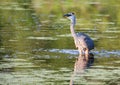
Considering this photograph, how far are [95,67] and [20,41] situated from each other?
10.0 feet

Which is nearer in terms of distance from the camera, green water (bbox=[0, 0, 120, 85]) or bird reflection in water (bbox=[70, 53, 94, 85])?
green water (bbox=[0, 0, 120, 85])

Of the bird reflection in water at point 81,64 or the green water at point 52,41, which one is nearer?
the green water at point 52,41

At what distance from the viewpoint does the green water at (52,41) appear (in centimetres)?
1109

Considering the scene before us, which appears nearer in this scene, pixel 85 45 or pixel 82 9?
pixel 85 45

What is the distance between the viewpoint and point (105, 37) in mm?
15141

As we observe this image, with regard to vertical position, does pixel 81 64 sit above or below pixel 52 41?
above

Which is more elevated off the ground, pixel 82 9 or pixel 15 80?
pixel 15 80

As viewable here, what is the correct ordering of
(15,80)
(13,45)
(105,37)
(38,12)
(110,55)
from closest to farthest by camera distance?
1. (15,80)
2. (110,55)
3. (13,45)
4. (105,37)
5. (38,12)

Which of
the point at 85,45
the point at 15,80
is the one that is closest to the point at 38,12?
the point at 85,45

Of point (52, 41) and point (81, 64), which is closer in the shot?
point (81, 64)

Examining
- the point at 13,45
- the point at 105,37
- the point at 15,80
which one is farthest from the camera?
the point at 105,37

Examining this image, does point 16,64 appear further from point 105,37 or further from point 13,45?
point 105,37

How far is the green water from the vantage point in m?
11.1

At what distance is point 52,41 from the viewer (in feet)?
47.9
